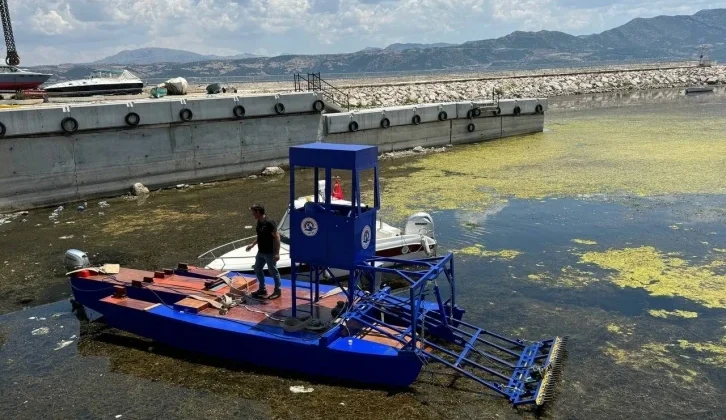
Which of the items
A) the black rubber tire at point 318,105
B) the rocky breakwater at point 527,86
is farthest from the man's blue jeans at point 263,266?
the rocky breakwater at point 527,86

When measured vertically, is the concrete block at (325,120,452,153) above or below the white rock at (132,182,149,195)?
above

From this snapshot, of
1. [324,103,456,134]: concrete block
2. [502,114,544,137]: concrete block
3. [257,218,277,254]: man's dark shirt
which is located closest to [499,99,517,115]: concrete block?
[502,114,544,137]: concrete block

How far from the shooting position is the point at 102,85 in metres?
32.5

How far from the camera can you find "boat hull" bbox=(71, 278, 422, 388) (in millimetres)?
8117

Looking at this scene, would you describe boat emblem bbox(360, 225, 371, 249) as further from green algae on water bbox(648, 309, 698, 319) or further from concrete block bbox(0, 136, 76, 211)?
concrete block bbox(0, 136, 76, 211)

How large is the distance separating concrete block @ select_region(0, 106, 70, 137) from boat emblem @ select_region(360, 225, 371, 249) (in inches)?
615

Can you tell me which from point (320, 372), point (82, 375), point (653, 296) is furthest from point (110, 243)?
point (653, 296)

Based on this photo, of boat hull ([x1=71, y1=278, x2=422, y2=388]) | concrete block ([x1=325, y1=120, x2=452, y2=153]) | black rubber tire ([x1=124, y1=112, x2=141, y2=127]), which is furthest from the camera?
concrete block ([x1=325, y1=120, x2=452, y2=153])

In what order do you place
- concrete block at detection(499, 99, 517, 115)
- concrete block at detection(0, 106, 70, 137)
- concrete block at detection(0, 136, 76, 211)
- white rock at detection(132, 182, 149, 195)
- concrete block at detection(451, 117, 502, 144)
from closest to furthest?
1. concrete block at detection(0, 106, 70, 137)
2. concrete block at detection(0, 136, 76, 211)
3. white rock at detection(132, 182, 149, 195)
4. concrete block at detection(451, 117, 502, 144)
5. concrete block at detection(499, 99, 517, 115)

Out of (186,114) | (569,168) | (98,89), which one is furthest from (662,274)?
(98,89)

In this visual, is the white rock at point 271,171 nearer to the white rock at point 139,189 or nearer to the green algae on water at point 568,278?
the white rock at point 139,189

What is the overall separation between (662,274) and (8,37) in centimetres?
3601

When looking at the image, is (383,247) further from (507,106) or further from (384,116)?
(507,106)

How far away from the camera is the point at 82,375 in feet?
29.5
